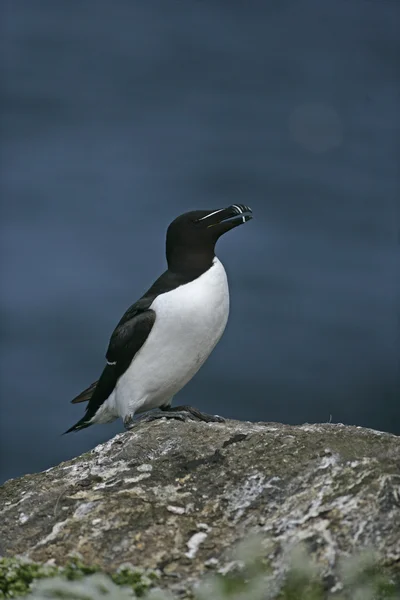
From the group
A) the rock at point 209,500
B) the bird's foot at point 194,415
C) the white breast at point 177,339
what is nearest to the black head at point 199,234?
the white breast at point 177,339

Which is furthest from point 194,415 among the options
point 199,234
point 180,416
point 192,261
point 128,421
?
point 199,234

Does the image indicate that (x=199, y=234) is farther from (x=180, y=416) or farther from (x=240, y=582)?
(x=240, y=582)

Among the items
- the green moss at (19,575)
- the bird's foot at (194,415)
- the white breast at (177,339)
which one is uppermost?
the white breast at (177,339)

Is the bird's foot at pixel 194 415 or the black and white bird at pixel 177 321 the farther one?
the black and white bird at pixel 177 321

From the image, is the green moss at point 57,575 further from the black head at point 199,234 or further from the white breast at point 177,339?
the black head at point 199,234

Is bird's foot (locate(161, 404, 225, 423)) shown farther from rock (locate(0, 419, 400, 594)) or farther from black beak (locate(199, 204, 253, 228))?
black beak (locate(199, 204, 253, 228))

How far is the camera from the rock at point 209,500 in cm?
539

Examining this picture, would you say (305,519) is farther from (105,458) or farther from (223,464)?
(105,458)

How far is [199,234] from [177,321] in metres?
0.64

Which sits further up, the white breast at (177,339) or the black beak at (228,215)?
the black beak at (228,215)

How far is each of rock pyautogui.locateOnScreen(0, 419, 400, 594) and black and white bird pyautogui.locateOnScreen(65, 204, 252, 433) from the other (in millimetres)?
773

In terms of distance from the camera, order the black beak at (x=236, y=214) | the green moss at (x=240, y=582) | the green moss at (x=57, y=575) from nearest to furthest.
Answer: the green moss at (x=240, y=582)
the green moss at (x=57, y=575)
the black beak at (x=236, y=214)

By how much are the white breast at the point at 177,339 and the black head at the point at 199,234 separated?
0.40 feet

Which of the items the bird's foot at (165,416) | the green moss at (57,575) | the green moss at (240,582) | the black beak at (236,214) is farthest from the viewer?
the black beak at (236,214)
